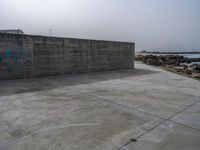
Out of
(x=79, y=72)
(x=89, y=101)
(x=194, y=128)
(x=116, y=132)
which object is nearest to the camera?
(x=116, y=132)

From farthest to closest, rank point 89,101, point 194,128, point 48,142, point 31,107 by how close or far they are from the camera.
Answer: point 89,101 < point 31,107 < point 194,128 < point 48,142

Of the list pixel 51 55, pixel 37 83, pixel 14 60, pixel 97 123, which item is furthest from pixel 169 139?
pixel 51 55

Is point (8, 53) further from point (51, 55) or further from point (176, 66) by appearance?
point (176, 66)

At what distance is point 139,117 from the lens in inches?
131

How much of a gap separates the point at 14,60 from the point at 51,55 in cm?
185

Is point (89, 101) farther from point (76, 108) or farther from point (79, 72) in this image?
point (79, 72)

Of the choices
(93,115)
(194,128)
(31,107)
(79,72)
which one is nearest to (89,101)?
(93,115)

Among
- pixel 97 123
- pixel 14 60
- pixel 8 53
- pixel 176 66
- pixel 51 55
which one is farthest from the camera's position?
pixel 176 66

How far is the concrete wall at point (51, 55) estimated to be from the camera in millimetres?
7395

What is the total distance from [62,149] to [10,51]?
661cm

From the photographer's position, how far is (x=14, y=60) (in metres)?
7.54

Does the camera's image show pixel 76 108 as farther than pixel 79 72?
No

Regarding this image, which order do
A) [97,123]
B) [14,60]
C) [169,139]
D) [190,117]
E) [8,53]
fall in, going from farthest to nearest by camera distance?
[14,60] → [8,53] → [190,117] → [97,123] → [169,139]

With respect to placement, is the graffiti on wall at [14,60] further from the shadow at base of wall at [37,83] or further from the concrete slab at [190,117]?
the concrete slab at [190,117]
